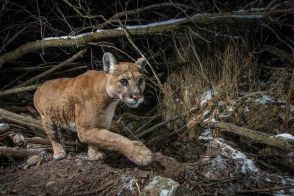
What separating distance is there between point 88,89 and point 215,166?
1.85 m

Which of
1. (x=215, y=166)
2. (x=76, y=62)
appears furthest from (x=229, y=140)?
(x=76, y=62)

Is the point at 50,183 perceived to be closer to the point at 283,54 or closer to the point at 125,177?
the point at 125,177

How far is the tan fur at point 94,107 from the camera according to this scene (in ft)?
16.6

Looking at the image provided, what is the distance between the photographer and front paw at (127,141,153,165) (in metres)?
4.98

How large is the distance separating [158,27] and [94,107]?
1656 millimetres

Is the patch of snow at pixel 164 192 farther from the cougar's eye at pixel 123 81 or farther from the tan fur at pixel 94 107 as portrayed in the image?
the cougar's eye at pixel 123 81

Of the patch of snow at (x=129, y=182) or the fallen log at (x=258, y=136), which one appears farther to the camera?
the fallen log at (x=258, y=136)

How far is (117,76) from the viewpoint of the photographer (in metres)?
5.20

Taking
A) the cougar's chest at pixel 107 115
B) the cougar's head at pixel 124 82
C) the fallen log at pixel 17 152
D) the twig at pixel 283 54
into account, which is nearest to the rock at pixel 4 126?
the fallen log at pixel 17 152

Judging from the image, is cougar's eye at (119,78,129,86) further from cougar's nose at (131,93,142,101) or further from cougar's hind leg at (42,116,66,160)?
cougar's hind leg at (42,116,66,160)

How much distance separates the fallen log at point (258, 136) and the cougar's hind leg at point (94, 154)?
5.40 feet

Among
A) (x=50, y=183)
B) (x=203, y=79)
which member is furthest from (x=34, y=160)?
(x=203, y=79)

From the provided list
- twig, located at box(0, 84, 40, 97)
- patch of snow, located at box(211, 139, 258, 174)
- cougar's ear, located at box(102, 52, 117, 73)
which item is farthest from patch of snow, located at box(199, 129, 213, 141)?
twig, located at box(0, 84, 40, 97)

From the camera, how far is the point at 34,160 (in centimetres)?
562
